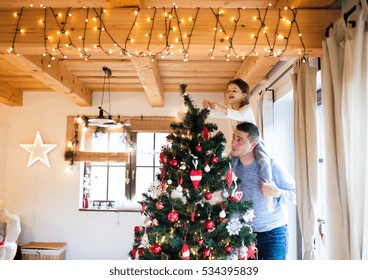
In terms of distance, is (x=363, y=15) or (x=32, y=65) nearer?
(x=363, y=15)

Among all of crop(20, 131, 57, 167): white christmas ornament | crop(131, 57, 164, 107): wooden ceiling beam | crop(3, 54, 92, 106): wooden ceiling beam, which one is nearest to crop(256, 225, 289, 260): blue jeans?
crop(131, 57, 164, 107): wooden ceiling beam

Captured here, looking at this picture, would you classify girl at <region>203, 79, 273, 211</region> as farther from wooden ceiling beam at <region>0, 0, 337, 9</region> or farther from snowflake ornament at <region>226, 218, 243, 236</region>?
wooden ceiling beam at <region>0, 0, 337, 9</region>

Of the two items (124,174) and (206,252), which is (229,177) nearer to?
(206,252)

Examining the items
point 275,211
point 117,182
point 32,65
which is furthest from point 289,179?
point 117,182

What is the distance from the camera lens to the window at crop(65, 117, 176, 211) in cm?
471

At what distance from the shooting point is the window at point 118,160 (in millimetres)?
4707

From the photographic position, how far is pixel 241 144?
2008 millimetres

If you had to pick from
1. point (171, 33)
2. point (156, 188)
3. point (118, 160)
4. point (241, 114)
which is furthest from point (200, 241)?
point (118, 160)

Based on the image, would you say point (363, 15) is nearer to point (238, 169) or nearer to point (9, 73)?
point (238, 169)

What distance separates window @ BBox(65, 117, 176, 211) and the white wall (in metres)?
0.16

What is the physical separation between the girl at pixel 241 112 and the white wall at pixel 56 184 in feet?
7.94

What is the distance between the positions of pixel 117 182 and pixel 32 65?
8.09 ft

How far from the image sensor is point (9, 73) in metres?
4.00
